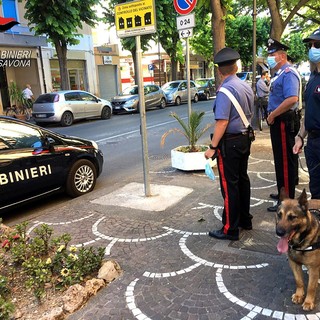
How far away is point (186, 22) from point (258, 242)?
14.5 feet

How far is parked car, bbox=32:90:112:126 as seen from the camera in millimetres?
16384

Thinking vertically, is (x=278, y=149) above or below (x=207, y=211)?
above

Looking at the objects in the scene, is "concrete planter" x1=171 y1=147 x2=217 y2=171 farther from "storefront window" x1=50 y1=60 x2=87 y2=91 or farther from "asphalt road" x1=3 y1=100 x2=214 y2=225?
"storefront window" x1=50 y1=60 x2=87 y2=91

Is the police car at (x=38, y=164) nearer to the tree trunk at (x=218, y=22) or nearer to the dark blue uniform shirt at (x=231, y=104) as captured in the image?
the dark blue uniform shirt at (x=231, y=104)

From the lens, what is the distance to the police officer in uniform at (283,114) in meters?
4.41

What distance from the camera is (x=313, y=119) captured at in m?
3.64

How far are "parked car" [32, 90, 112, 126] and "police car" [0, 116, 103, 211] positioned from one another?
1050 cm

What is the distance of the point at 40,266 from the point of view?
321 cm

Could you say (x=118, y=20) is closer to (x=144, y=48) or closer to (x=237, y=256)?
(x=237, y=256)

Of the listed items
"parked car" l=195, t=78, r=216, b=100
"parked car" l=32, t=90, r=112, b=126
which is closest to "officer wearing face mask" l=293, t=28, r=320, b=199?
"parked car" l=32, t=90, r=112, b=126

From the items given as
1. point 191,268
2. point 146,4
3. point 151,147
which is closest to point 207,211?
point 191,268

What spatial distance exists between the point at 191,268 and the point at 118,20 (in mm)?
3566

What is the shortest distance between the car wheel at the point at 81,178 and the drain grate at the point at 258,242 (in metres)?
3.04

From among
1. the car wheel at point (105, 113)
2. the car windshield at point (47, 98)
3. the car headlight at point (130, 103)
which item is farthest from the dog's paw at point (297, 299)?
the car headlight at point (130, 103)
